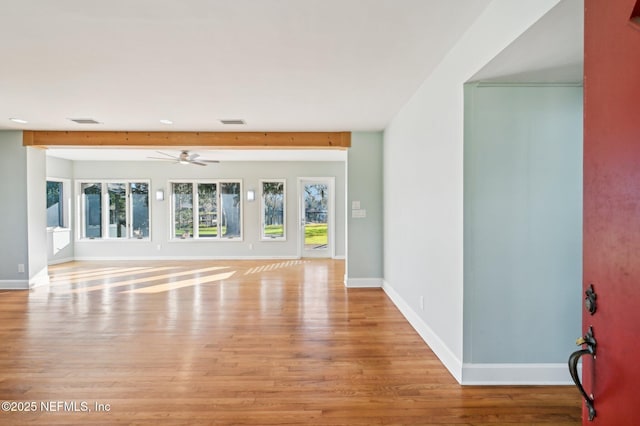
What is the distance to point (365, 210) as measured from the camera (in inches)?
220

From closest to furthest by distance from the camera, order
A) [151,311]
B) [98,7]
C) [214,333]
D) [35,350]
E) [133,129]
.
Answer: [98,7]
[35,350]
[214,333]
[151,311]
[133,129]

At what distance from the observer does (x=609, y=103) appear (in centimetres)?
98

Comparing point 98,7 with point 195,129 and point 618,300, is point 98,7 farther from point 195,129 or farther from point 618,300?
point 195,129

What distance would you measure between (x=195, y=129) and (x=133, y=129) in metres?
0.97

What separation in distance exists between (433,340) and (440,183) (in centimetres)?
142

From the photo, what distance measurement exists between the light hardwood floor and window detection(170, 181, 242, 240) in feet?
12.2

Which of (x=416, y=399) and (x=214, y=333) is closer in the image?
(x=416, y=399)

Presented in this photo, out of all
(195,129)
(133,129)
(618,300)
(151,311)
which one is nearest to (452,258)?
(618,300)

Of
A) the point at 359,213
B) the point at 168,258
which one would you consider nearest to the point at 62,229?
the point at 168,258

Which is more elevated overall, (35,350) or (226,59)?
(226,59)

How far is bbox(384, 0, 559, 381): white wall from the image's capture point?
6.89ft

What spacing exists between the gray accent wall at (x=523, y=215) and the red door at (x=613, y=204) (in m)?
1.38

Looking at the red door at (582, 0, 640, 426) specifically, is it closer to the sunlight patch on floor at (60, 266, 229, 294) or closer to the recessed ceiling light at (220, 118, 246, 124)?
the recessed ceiling light at (220, 118, 246, 124)

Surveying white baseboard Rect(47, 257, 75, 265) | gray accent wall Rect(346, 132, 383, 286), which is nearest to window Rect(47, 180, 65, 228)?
white baseboard Rect(47, 257, 75, 265)
